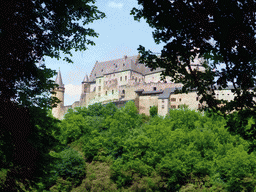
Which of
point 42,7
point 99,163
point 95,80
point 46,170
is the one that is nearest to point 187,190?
point 99,163

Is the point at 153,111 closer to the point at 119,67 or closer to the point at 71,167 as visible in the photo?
the point at 71,167

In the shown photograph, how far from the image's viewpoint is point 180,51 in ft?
24.7

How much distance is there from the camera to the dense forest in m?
36.8

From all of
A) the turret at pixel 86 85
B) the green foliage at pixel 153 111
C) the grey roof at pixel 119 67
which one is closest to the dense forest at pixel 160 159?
the green foliage at pixel 153 111

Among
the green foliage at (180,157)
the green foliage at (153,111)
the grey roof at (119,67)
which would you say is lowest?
the green foliage at (180,157)

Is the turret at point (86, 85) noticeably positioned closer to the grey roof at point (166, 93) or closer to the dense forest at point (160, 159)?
the grey roof at point (166, 93)

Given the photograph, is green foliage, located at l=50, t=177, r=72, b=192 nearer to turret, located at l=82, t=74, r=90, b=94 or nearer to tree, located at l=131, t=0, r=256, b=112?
tree, located at l=131, t=0, r=256, b=112

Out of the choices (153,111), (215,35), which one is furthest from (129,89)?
(215,35)

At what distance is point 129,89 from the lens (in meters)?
78.1

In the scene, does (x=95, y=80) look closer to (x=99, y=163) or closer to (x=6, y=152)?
(x=99, y=163)

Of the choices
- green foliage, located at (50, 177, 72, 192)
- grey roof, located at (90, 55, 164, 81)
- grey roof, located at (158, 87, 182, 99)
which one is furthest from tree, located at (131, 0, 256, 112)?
grey roof, located at (90, 55, 164, 81)

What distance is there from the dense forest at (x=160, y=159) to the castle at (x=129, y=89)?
564 centimetres

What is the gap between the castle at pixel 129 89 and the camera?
66500 millimetres

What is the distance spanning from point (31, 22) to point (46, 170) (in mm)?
4779
